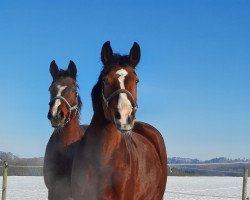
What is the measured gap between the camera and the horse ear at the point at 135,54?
14.9 ft

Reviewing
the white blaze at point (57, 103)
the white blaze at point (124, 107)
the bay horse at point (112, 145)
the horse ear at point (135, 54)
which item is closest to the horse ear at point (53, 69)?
the white blaze at point (57, 103)

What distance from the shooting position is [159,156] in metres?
6.21

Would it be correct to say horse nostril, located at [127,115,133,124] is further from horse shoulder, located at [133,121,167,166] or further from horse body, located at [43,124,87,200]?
horse shoulder, located at [133,121,167,166]

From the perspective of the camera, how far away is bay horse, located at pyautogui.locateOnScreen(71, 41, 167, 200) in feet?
13.4

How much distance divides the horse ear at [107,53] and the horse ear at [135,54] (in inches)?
8.5

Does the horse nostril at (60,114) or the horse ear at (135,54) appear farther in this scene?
the horse nostril at (60,114)

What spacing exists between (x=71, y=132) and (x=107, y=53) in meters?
2.01

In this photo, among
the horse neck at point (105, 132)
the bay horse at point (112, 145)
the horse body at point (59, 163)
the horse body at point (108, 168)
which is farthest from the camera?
the horse body at point (59, 163)

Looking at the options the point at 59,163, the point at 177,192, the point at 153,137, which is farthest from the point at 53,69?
the point at 177,192

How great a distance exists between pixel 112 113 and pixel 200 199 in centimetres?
1234

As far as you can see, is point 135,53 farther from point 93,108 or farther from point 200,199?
point 200,199

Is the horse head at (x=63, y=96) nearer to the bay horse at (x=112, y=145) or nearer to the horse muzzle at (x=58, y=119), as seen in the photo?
the horse muzzle at (x=58, y=119)

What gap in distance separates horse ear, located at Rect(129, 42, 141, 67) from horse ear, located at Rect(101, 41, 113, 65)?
215 mm

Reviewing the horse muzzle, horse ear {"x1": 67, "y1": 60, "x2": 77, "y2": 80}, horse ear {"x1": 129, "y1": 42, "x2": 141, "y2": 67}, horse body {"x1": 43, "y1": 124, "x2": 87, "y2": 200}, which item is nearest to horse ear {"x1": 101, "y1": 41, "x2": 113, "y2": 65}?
horse ear {"x1": 129, "y1": 42, "x2": 141, "y2": 67}
